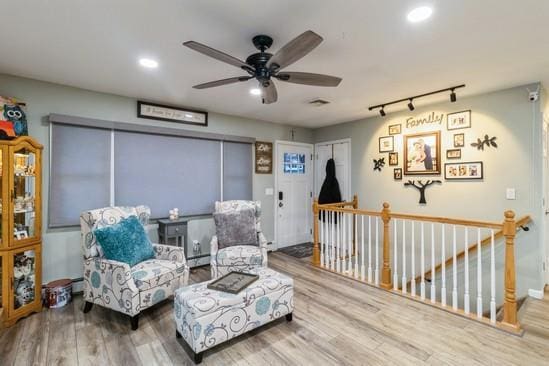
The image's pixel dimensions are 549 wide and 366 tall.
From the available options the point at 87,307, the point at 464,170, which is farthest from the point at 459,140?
the point at 87,307

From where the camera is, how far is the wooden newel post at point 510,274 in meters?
2.27

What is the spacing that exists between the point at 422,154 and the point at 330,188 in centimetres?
167

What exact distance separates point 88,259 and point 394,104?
416 centimetres

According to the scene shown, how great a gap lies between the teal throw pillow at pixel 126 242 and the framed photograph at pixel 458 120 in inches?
161

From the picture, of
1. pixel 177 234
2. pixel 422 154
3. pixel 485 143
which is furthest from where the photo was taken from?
pixel 422 154

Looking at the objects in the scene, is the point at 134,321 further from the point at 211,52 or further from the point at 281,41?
the point at 281,41

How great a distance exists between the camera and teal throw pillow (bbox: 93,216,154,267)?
2.46 metres

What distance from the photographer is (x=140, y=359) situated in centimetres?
192

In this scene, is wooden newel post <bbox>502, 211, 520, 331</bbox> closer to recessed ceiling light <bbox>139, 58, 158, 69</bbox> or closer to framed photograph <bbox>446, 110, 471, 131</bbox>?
framed photograph <bbox>446, 110, 471, 131</bbox>

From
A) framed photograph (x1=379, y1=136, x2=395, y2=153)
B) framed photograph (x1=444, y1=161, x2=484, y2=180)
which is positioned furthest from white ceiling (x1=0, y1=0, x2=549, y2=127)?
framed photograph (x1=379, y1=136, x2=395, y2=153)

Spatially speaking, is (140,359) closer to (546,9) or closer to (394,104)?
(546,9)

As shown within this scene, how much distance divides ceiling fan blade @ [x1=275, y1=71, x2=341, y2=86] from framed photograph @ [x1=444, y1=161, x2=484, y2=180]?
2505 mm

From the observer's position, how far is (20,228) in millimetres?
2557

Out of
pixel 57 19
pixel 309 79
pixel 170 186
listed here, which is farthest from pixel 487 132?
pixel 57 19
